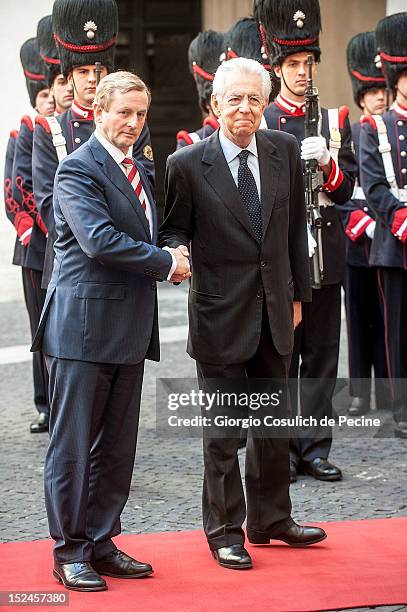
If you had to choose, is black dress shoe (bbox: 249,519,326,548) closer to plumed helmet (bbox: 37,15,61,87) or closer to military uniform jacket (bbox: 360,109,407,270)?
military uniform jacket (bbox: 360,109,407,270)

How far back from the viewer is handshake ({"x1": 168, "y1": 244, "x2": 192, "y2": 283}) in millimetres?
5148

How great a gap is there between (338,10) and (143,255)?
9050 mm

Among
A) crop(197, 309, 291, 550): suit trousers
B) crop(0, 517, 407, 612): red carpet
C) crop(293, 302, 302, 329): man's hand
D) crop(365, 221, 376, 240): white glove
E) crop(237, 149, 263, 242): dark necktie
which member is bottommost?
crop(0, 517, 407, 612): red carpet

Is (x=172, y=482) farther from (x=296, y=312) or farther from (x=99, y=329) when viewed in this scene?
(x=99, y=329)

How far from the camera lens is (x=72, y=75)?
700 centimetres

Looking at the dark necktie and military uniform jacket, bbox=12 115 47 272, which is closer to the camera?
the dark necktie

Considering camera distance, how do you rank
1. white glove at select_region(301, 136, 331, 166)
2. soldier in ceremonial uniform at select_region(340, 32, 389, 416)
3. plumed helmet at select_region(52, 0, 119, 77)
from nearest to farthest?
white glove at select_region(301, 136, 331, 166)
plumed helmet at select_region(52, 0, 119, 77)
soldier in ceremonial uniform at select_region(340, 32, 389, 416)

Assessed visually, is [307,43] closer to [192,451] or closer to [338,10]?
[192,451]

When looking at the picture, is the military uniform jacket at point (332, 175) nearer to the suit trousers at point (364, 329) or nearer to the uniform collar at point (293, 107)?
the uniform collar at point (293, 107)

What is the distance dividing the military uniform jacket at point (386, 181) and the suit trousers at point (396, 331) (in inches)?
4.9

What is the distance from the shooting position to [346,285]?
8.70 meters

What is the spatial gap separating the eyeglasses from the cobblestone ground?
1900mm

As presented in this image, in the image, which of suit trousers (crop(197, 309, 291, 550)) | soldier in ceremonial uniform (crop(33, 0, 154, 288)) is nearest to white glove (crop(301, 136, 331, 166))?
soldier in ceremonial uniform (crop(33, 0, 154, 288))

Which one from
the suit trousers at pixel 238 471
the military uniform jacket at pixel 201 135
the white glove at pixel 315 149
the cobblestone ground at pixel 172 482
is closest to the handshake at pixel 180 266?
the suit trousers at pixel 238 471
